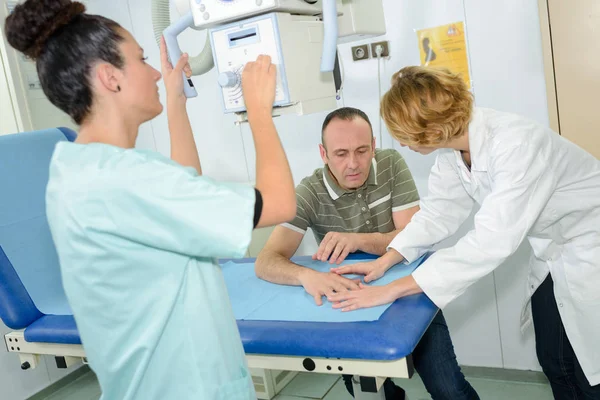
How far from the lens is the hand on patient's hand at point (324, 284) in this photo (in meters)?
1.52

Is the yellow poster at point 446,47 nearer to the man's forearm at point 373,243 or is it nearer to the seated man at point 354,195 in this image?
the seated man at point 354,195

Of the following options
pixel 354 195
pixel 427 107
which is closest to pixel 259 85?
pixel 427 107

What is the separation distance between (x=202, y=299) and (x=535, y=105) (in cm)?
179

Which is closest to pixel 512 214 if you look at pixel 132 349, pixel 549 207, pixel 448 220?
pixel 549 207

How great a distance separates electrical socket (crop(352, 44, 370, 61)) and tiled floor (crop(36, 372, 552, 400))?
1525 millimetres

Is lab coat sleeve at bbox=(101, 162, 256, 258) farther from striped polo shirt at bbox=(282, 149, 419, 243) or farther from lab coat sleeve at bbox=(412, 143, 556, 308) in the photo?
striped polo shirt at bbox=(282, 149, 419, 243)

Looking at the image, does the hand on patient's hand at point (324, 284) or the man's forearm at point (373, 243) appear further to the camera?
the man's forearm at point (373, 243)

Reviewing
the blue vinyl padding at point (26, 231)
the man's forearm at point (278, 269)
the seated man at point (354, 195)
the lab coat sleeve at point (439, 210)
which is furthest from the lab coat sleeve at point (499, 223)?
the blue vinyl padding at point (26, 231)

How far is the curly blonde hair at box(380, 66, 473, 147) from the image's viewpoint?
146cm

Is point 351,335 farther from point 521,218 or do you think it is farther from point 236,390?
point 521,218

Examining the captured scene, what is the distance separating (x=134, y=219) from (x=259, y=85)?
408 mm

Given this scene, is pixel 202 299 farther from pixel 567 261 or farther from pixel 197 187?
pixel 567 261

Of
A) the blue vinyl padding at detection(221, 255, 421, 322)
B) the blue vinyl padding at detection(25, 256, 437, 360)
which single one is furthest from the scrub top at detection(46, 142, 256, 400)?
the blue vinyl padding at detection(221, 255, 421, 322)

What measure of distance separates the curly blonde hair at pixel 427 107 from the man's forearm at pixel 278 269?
1.62ft
